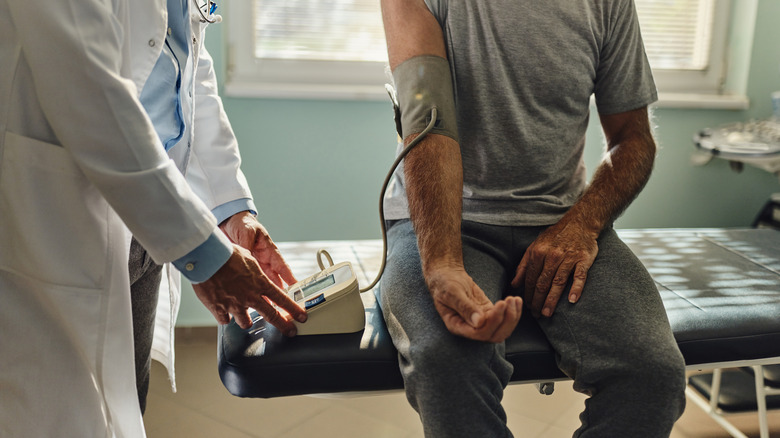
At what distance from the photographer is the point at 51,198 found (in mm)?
919

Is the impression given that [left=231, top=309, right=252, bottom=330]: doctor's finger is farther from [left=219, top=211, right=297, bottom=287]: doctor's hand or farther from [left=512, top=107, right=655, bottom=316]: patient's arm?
[left=512, top=107, right=655, bottom=316]: patient's arm

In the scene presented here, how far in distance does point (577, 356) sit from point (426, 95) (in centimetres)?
56

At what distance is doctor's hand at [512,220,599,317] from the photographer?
1270 millimetres

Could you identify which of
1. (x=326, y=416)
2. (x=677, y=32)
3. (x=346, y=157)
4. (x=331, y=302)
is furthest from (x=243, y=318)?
(x=677, y=32)

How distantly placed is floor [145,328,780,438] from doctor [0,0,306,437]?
92 cm

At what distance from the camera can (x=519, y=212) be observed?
140cm

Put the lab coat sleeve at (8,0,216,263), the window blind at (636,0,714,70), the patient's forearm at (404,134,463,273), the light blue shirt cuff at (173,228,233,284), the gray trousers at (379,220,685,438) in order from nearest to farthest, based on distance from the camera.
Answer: the lab coat sleeve at (8,0,216,263)
the light blue shirt cuff at (173,228,233,284)
the gray trousers at (379,220,685,438)
the patient's forearm at (404,134,463,273)
the window blind at (636,0,714,70)

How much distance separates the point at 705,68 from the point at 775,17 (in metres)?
0.30

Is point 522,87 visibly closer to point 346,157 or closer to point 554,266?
point 554,266

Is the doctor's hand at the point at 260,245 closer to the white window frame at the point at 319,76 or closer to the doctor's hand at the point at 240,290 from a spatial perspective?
the doctor's hand at the point at 240,290

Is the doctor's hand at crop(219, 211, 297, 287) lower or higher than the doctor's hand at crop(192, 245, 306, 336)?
lower

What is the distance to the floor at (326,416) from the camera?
1.93 m

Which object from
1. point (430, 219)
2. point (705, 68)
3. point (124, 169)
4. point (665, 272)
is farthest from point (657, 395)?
point (705, 68)

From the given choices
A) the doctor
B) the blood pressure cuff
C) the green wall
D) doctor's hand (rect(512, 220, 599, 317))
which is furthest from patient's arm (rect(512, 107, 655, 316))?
the green wall
